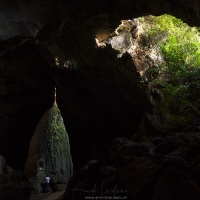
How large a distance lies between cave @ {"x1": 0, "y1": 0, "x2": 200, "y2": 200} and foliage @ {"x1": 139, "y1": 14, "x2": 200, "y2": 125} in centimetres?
108

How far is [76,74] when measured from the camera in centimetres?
1171

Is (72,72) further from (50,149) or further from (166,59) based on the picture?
(166,59)

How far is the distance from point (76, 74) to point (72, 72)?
188mm

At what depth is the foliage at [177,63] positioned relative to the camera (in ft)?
35.4

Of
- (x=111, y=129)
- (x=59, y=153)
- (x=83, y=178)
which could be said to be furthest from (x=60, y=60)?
(x=83, y=178)

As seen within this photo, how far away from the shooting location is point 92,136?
1462cm

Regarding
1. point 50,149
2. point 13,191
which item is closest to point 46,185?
point 50,149

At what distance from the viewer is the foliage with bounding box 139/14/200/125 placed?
10.8m

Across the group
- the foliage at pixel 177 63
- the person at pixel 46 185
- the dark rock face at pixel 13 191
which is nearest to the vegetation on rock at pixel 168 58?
the foliage at pixel 177 63

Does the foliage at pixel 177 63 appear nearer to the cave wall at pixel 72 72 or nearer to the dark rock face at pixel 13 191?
the cave wall at pixel 72 72

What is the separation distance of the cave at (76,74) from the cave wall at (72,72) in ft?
0.07

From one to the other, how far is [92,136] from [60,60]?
5418 millimetres
